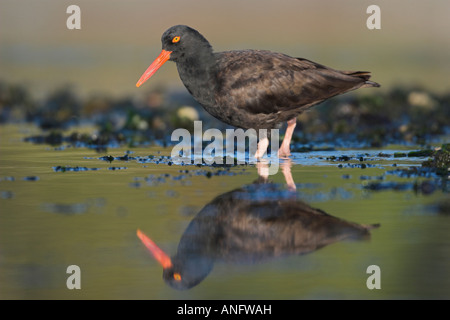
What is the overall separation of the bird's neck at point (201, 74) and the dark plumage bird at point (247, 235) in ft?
8.87

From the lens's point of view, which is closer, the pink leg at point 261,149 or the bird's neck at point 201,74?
the bird's neck at point 201,74

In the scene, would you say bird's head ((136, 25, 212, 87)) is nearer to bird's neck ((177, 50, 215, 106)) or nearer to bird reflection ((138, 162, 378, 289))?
bird's neck ((177, 50, 215, 106))

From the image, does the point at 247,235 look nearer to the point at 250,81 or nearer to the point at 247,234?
the point at 247,234

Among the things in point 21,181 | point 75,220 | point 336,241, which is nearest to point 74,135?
point 21,181

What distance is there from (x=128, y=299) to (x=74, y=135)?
27.7ft

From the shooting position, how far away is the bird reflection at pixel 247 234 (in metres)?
4.98

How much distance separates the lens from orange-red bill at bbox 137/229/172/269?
4930 millimetres
